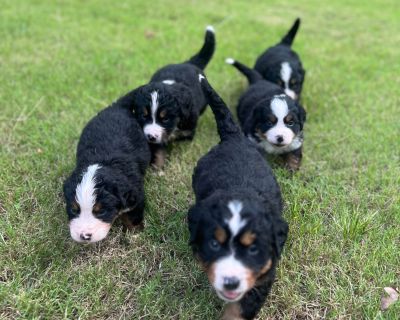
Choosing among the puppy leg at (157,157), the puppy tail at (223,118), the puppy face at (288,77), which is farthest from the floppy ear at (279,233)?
the puppy face at (288,77)

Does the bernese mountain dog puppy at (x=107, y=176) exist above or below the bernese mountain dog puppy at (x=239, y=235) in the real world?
below

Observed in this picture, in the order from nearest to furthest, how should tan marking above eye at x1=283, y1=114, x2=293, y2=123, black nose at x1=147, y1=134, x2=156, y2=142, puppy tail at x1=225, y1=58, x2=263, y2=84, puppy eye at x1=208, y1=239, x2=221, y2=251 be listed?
puppy eye at x1=208, y1=239, x2=221, y2=251 < black nose at x1=147, y1=134, x2=156, y2=142 < tan marking above eye at x1=283, y1=114, x2=293, y2=123 < puppy tail at x1=225, y1=58, x2=263, y2=84

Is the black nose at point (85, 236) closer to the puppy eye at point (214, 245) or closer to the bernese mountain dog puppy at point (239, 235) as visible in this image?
the bernese mountain dog puppy at point (239, 235)

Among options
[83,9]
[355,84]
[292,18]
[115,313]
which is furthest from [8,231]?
[292,18]

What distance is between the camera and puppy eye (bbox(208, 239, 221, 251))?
2.51m

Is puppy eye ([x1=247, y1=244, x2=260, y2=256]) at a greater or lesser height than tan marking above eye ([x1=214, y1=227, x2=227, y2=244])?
lesser

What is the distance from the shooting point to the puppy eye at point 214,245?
2.51 m

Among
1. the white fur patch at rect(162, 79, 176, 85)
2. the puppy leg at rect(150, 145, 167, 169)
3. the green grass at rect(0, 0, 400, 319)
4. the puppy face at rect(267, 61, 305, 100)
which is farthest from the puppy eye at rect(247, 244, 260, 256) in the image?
the puppy face at rect(267, 61, 305, 100)

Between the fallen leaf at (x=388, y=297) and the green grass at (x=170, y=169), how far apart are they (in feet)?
0.22

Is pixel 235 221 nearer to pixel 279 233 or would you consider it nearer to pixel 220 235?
pixel 220 235

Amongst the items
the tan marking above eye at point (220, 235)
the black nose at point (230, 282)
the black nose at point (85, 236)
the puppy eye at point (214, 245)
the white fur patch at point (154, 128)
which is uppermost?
the tan marking above eye at point (220, 235)

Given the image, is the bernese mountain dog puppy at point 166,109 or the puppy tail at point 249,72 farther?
the puppy tail at point 249,72

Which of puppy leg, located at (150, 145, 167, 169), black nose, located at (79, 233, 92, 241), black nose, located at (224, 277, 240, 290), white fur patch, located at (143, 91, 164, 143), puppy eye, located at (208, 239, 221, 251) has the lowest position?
puppy leg, located at (150, 145, 167, 169)

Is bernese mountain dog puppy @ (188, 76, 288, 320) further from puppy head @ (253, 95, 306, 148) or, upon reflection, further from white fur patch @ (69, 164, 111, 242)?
puppy head @ (253, 95, 306, 148)
